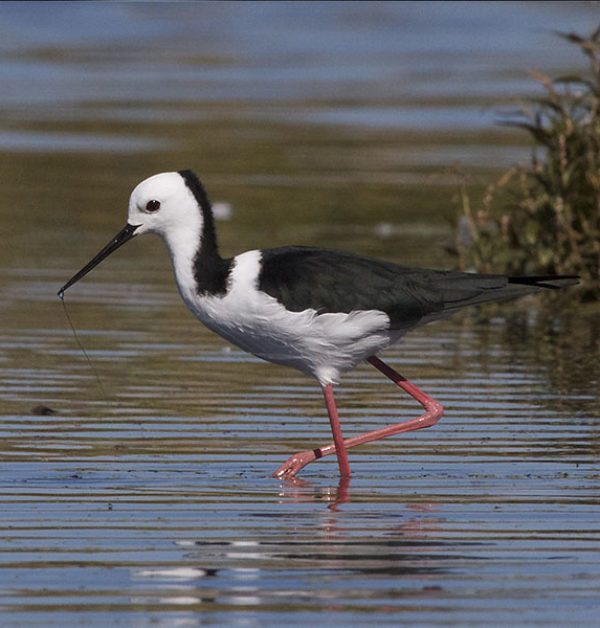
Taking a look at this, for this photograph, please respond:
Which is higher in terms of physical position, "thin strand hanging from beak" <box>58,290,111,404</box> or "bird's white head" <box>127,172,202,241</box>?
"bird's white head" <box>127,172,202,241</box>

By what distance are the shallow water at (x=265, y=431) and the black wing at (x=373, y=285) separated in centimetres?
74

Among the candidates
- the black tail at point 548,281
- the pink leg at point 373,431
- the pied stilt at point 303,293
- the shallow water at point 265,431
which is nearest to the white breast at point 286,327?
the pied stilt at point 303,293

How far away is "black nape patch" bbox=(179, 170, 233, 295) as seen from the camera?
854cm

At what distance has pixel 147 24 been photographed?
173ft

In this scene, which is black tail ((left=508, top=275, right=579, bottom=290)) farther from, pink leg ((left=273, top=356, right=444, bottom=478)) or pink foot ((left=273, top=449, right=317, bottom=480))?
pink foot ((left=273, top=449, right=317, bottom=480))

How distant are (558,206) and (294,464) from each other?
5279 mm

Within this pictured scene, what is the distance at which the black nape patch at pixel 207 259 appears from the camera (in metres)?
8.54

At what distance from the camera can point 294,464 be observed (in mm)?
8312

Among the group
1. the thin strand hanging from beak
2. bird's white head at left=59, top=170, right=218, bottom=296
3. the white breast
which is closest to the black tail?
the white breast

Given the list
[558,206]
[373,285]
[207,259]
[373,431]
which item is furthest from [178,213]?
[558,206]

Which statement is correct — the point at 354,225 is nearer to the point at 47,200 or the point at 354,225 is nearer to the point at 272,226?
the point at 272,226

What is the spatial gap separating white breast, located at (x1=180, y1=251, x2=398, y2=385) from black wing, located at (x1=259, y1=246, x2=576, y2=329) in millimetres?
46

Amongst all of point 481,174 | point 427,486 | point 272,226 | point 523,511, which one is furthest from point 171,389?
point 481,174

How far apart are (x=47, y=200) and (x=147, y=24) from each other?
3492 centimetres
